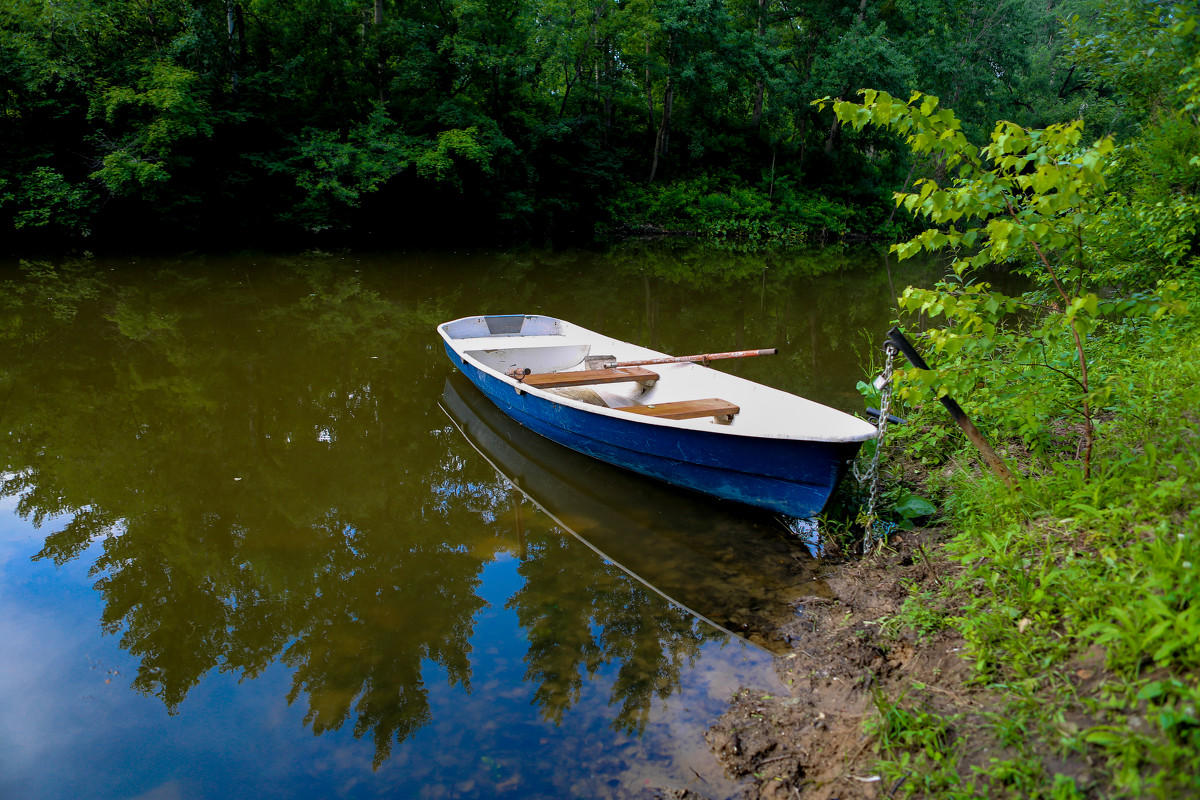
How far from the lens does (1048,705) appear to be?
2287mm

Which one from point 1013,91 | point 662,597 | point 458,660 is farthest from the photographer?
point 1013,91

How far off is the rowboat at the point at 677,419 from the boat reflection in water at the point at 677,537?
0.60ft

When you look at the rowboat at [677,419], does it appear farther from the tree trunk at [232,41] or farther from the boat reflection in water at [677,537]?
the tree trunk at [232,41]

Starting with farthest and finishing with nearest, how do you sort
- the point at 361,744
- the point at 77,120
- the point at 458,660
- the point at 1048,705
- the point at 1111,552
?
1. the point at 77,120
2. the point at 458,660
3. the point at 361,744
4. the point at 1111,552
5. the point at 1048,705

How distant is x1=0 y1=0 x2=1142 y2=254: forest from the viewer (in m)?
14.3

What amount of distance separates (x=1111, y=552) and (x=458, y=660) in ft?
10.1

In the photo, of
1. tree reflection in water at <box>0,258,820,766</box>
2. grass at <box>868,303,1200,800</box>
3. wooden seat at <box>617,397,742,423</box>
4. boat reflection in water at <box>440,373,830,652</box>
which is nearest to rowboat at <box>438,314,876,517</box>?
wooden seat at <box>617,397,742,423</box>

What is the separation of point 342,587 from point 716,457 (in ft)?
8.56

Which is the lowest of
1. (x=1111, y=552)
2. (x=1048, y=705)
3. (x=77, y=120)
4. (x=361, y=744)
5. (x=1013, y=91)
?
(x=361, y=744)

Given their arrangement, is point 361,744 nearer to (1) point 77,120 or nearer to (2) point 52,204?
(2) point 52,204

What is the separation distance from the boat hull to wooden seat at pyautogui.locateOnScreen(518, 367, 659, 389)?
0.31 meters

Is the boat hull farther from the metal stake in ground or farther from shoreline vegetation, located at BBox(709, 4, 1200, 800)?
shoreline vegetation, located at BBox(709, 4, 1200, 800)

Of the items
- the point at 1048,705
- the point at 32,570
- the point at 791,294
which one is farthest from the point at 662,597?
the point at 791,294

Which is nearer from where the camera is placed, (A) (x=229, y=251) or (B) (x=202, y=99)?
(B) (x=202, y=99)
